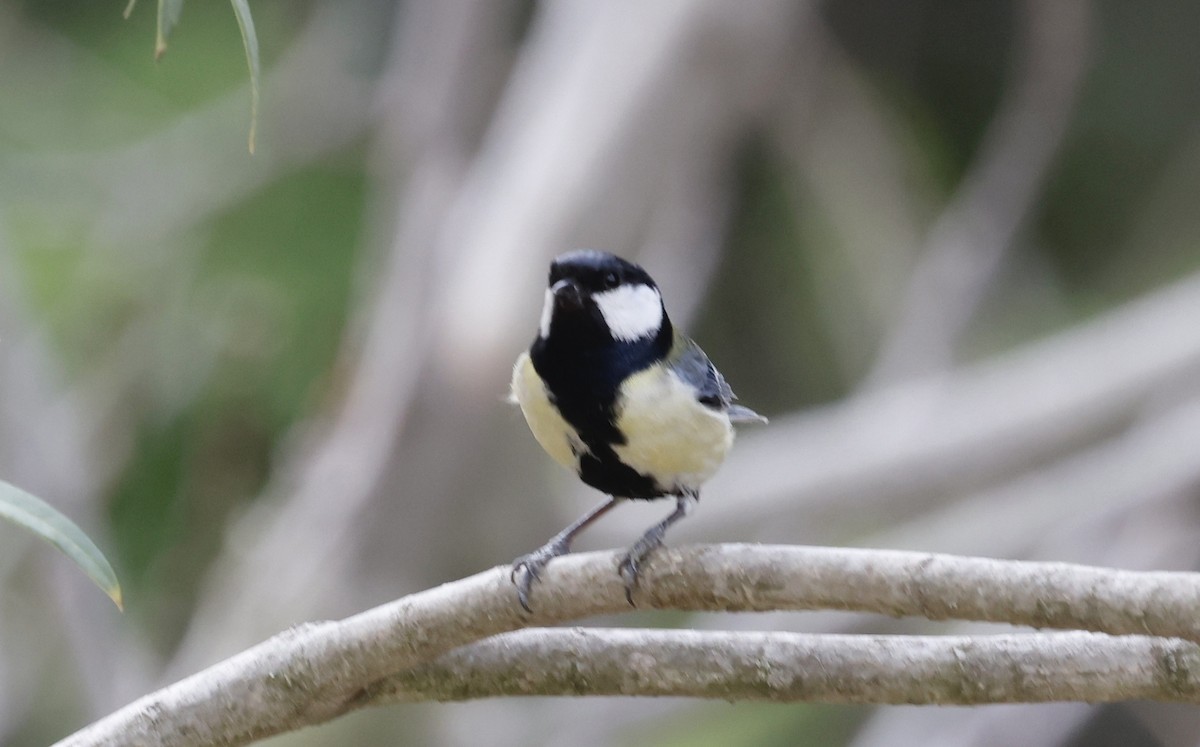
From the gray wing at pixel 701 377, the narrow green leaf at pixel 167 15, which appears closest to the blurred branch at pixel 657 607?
the gray wing at pixel 701 377

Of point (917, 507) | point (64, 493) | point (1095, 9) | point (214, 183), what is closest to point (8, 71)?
point (214, 183)

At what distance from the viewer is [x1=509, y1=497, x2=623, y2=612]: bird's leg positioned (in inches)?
38.8

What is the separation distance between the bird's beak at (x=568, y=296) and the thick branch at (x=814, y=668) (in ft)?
1.00

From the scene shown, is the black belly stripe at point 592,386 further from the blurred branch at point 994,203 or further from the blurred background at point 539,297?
the blurred branch at point 994,203

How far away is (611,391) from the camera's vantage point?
1.16m

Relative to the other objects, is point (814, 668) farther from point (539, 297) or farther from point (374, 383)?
point (374, 383)

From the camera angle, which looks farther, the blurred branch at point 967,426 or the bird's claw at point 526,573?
the blurred branch at point 967,426

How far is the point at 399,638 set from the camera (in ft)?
3.21

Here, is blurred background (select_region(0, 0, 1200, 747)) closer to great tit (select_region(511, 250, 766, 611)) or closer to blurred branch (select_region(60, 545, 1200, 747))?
great tit (select_region(511, 250, 766, 611))

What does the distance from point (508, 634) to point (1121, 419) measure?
207 cm

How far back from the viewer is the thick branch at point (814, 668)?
2.94 feet

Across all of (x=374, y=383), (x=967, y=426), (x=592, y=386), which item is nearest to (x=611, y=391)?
(x=592, y=386)

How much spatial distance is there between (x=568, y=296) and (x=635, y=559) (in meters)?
0.26

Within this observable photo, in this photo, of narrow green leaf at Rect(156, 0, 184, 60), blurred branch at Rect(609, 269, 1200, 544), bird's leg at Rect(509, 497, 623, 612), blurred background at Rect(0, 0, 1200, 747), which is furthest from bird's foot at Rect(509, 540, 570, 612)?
blurred branch at Rect(609, 269, 1200, 544)
